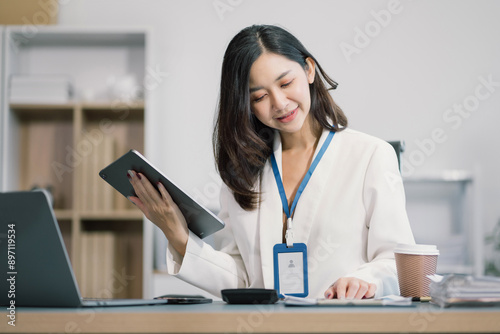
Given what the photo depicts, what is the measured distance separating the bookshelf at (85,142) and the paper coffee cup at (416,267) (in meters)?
2.02

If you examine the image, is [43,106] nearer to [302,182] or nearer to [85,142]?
[85,142]

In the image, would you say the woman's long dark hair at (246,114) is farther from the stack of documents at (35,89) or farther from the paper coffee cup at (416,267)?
the stack of documents at (35,89)

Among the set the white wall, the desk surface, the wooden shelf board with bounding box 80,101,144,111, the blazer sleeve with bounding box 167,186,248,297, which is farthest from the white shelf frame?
the desk surface

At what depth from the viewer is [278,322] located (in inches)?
31.4

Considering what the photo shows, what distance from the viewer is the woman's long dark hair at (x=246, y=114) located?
5.68 ft

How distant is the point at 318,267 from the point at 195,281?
0.35 meters

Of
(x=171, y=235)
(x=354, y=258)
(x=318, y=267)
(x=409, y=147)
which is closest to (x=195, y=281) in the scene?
(x=171, y=235)

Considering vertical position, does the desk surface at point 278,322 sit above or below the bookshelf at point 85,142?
below

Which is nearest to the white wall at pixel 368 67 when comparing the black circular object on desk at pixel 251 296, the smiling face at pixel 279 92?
the smiling face at pixel 279 92

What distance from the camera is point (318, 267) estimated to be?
1645 millimetres

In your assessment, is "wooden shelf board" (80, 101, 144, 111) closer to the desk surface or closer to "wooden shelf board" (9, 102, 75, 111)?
"wooden shelf board" (9, 102, 75, 111)

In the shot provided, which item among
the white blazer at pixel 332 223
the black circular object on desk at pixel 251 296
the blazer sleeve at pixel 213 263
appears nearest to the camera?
the black circular object on desk at pixel 251 296

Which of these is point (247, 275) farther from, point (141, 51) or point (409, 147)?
point (141, 51)

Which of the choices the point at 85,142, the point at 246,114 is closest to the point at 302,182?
the point at 246,114
